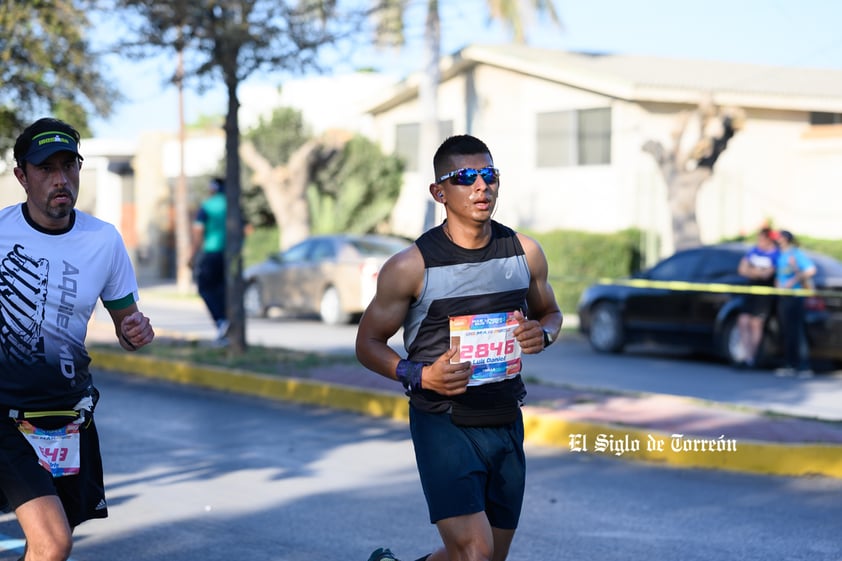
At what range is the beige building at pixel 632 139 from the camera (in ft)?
83.2

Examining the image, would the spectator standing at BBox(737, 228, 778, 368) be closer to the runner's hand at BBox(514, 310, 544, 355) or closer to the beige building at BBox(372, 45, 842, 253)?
the beige building at BBox(372, 45, 842, 253)

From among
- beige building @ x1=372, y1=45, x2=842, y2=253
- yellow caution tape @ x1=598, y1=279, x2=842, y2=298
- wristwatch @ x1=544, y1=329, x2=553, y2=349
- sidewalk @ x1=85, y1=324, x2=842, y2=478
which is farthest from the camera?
beige building @ x1=372, y1=45, x2=842, y2=253

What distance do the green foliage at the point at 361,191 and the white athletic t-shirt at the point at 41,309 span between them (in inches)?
1027

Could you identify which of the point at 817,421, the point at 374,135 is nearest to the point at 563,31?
the point at 374,135

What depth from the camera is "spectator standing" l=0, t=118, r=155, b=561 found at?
4.59 m

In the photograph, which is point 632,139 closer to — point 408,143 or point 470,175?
point 408,143

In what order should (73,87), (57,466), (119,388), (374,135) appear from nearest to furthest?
(57,466)
(119,388)
(73,87)
(374,135)

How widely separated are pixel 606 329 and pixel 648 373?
242cm

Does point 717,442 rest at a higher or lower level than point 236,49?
lower

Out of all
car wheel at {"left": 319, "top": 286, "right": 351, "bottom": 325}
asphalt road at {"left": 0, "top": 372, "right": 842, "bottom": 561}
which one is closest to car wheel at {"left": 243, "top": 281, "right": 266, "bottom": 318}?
car wheel at {"left": 319, "top": 286, "right": 351, "bottom": 325}

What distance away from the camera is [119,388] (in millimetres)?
13383

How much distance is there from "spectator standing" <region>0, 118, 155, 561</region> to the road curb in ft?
18.1

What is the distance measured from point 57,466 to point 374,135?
28.4 m

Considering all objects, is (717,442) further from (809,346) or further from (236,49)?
(236,49)
